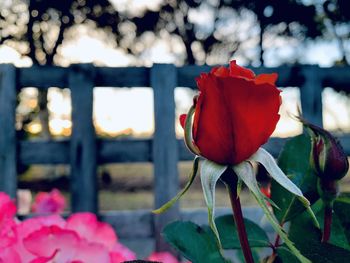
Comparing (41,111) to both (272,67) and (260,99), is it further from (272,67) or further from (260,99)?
(260,99)

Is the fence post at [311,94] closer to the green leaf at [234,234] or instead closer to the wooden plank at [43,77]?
the wooden plank at [43,77]

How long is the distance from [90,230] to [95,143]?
195 centimetres

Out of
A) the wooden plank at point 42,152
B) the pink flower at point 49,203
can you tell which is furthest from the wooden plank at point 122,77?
the pink flower at point 49,203

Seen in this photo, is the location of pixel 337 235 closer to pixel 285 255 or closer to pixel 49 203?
pixel 285 255

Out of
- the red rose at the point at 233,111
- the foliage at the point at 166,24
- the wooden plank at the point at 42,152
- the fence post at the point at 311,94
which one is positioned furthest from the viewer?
the foliage at the point at 166,24

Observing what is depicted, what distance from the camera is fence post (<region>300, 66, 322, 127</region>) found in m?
2.39

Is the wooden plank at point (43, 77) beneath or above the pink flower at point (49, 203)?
above

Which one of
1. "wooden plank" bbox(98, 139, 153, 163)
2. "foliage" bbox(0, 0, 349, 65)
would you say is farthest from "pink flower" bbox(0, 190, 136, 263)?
"foliage" bbox(0, 0, 349, 65)

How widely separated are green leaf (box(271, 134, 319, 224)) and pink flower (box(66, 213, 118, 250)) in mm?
104

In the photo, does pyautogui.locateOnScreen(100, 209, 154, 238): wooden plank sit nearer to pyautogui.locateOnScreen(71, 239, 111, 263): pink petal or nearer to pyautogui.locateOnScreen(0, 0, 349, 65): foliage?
pyautogui.locateOnScreen(71, 239, 111, 263): pink petal

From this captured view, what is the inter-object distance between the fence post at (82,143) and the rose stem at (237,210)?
6.65 feet

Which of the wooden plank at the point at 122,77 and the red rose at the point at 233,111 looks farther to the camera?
the wooden plank at the point at 122,77

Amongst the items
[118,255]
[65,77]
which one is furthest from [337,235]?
[65,77]

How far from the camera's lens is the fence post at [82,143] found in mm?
2268
